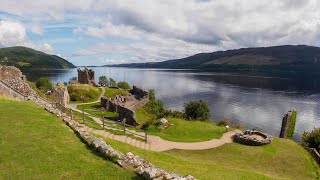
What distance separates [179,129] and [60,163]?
90.7 feet

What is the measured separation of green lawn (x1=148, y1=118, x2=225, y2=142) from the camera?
37562mm

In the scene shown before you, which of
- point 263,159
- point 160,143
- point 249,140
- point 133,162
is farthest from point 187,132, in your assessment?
point 133,162

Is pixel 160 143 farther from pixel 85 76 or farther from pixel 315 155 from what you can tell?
pixel 85 76

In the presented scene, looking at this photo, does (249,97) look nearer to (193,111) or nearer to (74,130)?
(193,111)

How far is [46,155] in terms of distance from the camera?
15594 millimetres

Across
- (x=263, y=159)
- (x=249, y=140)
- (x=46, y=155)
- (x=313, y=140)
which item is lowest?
(x=313, y=140)

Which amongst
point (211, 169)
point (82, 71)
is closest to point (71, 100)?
point (82, 71)

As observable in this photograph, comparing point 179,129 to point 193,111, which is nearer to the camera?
point 179,129

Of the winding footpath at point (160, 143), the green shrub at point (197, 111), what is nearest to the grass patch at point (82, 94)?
the green shrub at point (197, 111)

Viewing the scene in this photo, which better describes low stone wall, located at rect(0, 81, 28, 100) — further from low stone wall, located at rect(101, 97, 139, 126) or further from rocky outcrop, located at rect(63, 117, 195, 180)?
low stone wall, located at rect(101, 97, 139, 126)

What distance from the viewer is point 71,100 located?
84812 millimetres

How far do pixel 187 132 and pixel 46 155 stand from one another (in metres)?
27.0

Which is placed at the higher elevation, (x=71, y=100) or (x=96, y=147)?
(x=96, y=147)

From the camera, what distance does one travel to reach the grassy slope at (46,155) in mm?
13938
